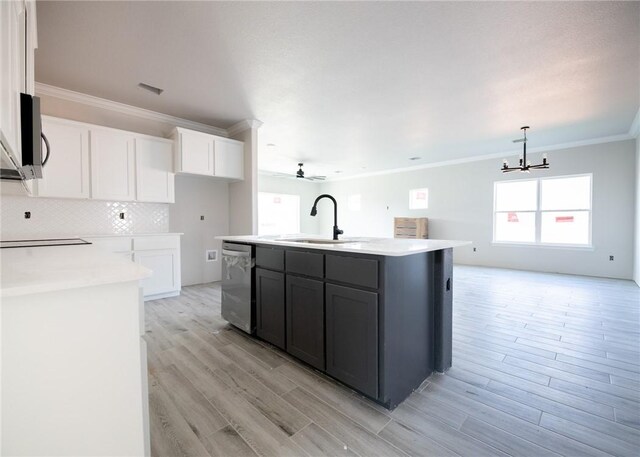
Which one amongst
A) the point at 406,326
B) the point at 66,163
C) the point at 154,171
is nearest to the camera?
the point at 406,326

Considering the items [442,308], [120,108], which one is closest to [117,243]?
[120,108]

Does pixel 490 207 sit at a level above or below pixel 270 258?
above

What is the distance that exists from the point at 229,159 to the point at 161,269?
1.90 meters

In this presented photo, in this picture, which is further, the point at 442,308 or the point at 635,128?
the point at 635,128

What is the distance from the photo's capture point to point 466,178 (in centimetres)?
713

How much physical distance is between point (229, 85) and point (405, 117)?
2.52m

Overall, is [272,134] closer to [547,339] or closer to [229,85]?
[229,85]

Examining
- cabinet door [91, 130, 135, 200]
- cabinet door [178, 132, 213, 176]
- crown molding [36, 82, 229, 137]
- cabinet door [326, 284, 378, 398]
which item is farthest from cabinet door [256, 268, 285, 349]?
crown molding [36, 82, 229, 137]

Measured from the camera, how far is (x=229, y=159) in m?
4.48

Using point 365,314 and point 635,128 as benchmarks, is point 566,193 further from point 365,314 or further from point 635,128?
point 365,314

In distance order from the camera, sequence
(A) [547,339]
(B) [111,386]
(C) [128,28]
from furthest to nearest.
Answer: (A) [547,339], (C) [128,28], (B) [111,386]

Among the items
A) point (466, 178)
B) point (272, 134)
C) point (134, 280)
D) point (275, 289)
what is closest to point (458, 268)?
point (466, 178)

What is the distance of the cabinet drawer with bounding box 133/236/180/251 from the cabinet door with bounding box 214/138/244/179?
117 cm

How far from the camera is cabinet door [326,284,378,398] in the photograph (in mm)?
1683
